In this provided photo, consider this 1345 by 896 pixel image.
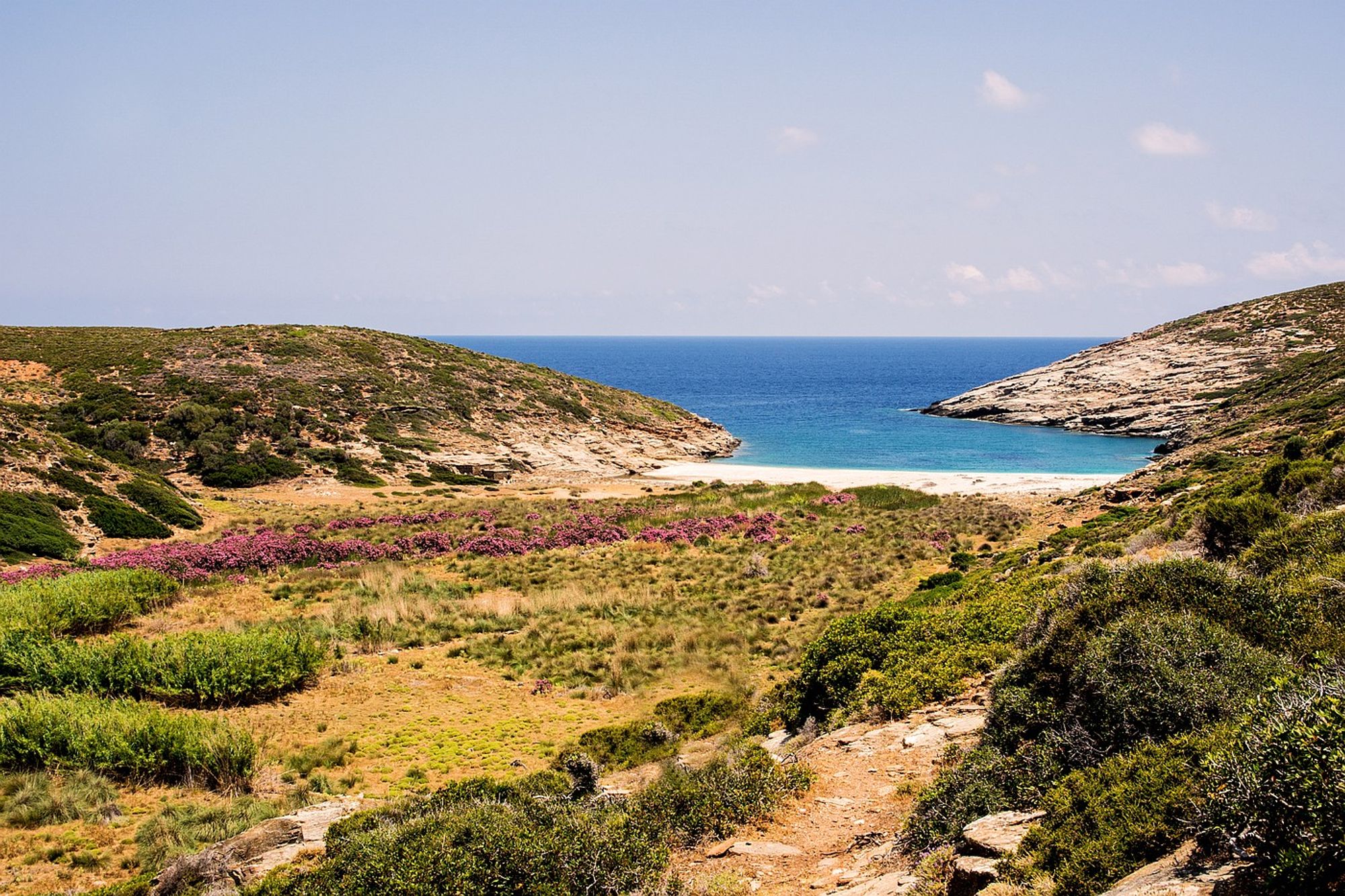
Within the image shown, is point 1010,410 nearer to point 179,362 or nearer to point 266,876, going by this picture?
point 179,362

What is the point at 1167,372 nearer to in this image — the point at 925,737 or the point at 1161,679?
the point at 925,737

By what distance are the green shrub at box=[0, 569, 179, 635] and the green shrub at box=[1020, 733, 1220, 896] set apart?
19334 mm

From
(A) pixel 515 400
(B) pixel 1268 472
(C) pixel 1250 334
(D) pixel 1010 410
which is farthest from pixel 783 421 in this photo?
(B) pixel 1268 472

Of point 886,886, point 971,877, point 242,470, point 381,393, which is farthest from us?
point 381,393

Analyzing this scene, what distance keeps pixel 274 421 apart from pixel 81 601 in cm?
3851

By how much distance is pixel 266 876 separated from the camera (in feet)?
26.3

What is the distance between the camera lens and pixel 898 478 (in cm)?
5397

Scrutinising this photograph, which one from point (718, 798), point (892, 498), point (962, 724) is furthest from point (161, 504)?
point (892, 498)

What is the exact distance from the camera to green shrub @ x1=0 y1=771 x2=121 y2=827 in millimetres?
10062

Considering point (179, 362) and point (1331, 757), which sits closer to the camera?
point (1331, 757)

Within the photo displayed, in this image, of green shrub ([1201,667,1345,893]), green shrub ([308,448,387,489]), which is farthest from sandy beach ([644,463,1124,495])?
green shrub ([1201,667,1345,893])

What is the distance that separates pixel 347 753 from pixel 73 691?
5.81 m

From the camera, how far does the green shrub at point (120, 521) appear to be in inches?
1187

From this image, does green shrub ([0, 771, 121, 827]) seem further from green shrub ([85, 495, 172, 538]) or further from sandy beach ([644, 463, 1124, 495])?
sandy beach ([644, 463, 1124, 495])
